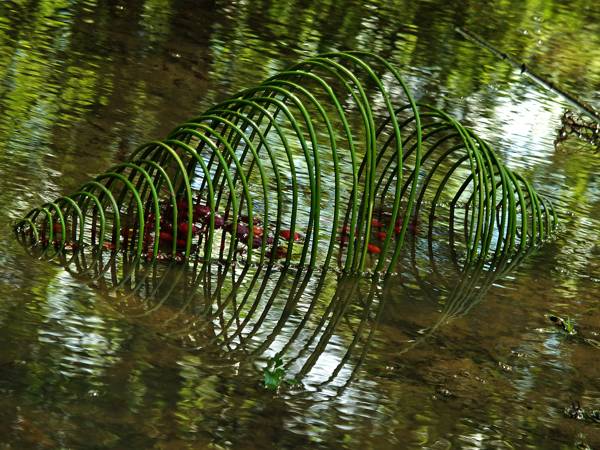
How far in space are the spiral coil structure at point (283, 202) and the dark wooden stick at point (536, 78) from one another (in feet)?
10.8

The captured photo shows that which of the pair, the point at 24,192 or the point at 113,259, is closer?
the point at 113,259

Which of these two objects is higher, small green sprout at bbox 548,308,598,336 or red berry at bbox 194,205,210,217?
red berry at bbox 194,205,210,217

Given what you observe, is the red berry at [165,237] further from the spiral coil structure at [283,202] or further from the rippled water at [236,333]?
the rippled water at [236,333]

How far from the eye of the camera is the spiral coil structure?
134 inches

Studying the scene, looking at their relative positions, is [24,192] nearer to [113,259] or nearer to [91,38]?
[113,259]

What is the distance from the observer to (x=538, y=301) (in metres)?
3.94

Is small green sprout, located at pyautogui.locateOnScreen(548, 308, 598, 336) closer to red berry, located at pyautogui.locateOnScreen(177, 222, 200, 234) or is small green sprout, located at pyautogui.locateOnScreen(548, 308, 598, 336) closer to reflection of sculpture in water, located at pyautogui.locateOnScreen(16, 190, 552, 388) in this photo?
reflection of sculpture in water, located at pyautogui.locateOnScreen(16, 190, 552, 388)

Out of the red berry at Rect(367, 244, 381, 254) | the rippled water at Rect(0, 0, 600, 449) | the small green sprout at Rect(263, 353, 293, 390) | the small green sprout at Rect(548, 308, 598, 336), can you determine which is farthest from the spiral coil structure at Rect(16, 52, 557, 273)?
the small green sprout at Rect(263, 353, 293, 390)

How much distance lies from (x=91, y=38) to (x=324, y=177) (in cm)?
323

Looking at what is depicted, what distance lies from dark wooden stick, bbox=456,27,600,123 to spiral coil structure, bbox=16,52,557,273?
3282 millimetres

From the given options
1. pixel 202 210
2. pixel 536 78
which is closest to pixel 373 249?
pixel 202 210

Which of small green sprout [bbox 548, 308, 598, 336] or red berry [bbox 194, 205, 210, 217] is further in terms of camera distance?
red berry [bbox 194, 205, 210, 217]

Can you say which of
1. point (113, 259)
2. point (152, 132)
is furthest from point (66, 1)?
point (113, 259)

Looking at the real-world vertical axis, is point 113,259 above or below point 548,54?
below
